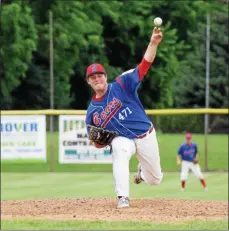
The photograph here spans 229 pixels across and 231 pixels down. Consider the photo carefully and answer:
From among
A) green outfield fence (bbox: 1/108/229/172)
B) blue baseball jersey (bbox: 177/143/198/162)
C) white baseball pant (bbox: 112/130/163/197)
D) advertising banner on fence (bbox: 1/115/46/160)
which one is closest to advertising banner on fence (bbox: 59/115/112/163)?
green outfield fence (bbox: 1/108/229/172)

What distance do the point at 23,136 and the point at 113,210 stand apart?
1169 centimetres

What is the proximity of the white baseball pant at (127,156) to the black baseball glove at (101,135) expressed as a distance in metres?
0.05

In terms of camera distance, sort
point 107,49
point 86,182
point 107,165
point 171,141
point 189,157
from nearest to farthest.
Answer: point 189,157
point 86,182
point 107,165
point 171,141
point 107,49

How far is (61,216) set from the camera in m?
7.55

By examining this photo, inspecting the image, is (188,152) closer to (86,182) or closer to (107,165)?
(86,182)

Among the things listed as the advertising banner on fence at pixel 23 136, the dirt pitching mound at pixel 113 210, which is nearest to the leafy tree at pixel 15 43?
the advertising banner on fence at pixel 23 136

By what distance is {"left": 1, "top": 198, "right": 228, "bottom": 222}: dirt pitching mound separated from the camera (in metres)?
7.50

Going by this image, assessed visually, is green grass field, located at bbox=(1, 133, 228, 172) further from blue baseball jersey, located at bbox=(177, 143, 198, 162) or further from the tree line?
the tree line

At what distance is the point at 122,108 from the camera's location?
26.2 ft

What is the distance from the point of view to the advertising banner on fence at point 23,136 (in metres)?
19.4

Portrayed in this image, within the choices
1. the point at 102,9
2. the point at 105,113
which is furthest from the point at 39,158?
the point at 102,9

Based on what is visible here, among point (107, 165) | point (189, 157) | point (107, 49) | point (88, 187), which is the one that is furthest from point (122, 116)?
point (107, 49)

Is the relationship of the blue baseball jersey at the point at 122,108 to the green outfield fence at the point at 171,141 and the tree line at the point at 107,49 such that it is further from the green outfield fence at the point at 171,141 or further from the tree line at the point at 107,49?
the tree line at the point at 107,49

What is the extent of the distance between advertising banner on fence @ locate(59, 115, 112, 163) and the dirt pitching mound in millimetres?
10099
